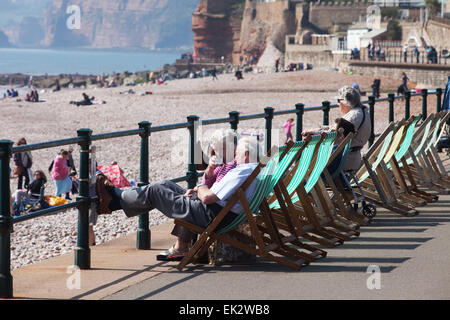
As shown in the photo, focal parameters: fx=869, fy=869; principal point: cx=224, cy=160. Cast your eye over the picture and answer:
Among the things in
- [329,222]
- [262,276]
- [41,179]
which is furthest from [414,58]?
[262,276]

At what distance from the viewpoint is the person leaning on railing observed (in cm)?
810

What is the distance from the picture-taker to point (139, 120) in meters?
41.1

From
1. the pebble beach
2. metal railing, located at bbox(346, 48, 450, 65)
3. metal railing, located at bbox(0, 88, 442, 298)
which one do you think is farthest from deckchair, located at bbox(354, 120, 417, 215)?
metal railing, located at bbox(346, 48, 450, 65)

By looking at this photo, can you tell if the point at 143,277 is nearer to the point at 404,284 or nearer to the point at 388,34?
the point at 404,284

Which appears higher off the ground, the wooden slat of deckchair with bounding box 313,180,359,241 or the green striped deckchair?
the green striped deckchair

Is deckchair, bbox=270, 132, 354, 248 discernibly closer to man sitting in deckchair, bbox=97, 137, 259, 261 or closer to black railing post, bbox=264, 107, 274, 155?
man sitting in deckchair, bbox=97, 137, 259, 261

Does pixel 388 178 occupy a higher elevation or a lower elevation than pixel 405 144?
lower

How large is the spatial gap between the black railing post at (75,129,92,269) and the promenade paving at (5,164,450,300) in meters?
0.11

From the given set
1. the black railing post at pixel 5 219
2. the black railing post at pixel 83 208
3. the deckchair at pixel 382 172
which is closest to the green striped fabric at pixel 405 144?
the deckchair at pixel 382 172

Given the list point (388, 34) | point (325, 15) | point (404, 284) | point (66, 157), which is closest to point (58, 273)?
point (404, 284)

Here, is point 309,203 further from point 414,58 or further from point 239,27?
point 239,27

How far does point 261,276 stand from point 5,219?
1.71 m

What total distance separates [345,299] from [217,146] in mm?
1578
